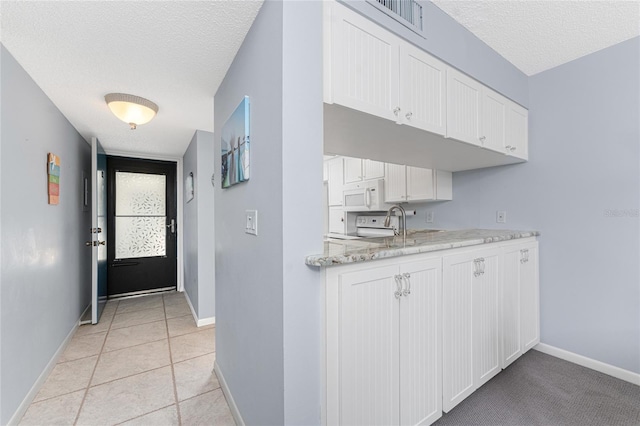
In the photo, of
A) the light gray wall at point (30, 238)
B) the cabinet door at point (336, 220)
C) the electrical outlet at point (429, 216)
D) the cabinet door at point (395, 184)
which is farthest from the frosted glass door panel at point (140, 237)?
the electrical outlet at point (429, 216)

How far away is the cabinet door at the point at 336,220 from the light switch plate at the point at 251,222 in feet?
9.16

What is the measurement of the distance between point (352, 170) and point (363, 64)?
2.77m

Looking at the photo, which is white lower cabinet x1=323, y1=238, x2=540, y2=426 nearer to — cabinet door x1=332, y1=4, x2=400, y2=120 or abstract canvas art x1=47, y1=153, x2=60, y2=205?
cabinet door x1=332, y1=4, x2=400, y2=120

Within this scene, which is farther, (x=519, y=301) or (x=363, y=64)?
(x=519, y=301)

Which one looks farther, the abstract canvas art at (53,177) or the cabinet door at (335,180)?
the cabinet door at (335,180)

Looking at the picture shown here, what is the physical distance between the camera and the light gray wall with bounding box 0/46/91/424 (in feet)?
5.28

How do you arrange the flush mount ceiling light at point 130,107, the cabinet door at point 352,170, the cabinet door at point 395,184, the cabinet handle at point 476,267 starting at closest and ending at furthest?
the cabinet handle at point 476,267 < the flush mount ceiling light at point 130,107 < the cabinet door at point 395,184 < the cabinet door at point 352,170

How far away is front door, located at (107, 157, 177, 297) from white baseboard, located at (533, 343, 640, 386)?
4.79 meters

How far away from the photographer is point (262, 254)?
4.21 feet

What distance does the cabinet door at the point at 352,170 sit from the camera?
158 inches

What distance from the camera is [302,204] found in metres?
1.15

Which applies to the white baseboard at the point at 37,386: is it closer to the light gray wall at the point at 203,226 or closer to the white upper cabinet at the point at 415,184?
the light gray wall at the point at 203,226

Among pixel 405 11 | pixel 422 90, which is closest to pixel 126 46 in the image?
pixel 405 11

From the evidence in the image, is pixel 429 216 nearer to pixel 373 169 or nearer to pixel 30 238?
pixel 373 169
